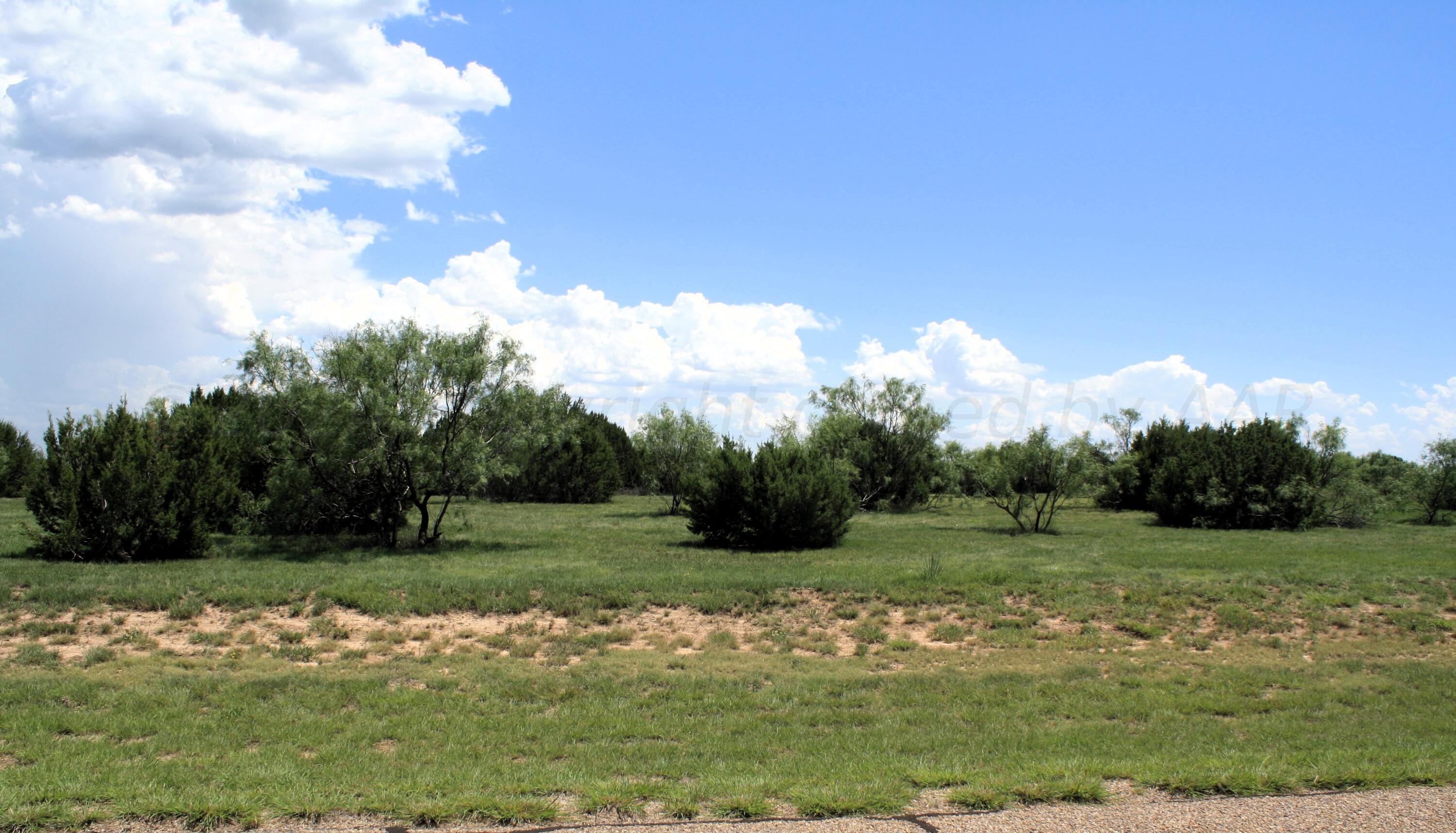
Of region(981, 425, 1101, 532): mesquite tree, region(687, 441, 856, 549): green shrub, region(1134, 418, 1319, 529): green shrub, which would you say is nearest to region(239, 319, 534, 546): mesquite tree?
region(687, 441, 856, 549): green shrub

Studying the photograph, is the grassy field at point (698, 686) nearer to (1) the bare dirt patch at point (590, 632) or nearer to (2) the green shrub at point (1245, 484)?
(1) the bare dirt patch at point (590, 632)

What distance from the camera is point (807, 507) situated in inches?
876

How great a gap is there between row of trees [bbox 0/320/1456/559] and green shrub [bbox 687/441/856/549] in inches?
2.1

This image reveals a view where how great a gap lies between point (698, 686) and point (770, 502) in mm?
13481

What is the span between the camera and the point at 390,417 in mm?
18844

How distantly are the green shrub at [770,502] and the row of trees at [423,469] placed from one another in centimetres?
5

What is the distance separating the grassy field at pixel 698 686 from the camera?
527cm

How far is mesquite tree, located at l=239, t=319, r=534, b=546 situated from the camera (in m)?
19.2

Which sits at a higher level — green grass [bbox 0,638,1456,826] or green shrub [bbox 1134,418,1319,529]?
green shrub [bbox 1134,418,1319,529]

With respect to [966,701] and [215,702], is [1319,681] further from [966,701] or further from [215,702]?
[215,702]

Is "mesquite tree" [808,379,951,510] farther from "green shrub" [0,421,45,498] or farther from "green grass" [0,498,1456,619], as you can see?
"green shrub" [0,421,45,498]

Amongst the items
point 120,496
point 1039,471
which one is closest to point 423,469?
point 120,496

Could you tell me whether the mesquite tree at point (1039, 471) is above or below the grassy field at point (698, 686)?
above

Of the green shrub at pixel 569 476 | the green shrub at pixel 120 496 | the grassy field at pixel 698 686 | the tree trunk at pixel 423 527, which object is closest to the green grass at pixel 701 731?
the grassy field at pixel 698 686
